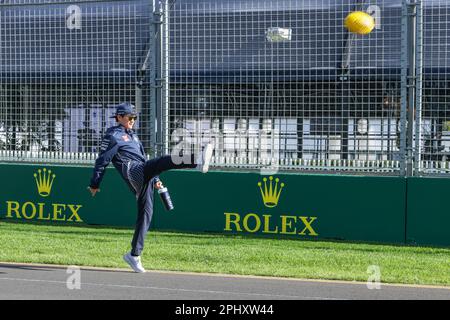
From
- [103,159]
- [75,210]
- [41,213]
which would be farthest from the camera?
[41,213]

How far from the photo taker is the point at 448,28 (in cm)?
1359

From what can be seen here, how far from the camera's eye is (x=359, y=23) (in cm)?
1341

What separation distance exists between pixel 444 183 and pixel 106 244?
4.78 metres

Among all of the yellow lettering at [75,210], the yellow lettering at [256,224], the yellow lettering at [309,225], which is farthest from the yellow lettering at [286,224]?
the yellow lettering at [75,210]

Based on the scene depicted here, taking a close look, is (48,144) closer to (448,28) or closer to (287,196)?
(287,196)

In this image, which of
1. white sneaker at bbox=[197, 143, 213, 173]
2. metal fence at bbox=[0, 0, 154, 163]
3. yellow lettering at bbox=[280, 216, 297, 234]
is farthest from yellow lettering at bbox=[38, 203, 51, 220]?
white sneaker at bbox=[197, 143, 213, 173]

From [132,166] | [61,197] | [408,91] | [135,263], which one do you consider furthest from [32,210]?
[408,91]

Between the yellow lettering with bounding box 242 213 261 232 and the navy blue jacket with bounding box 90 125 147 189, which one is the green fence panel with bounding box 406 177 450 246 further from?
the navy blue jacket with bounding box 90 125 147 189

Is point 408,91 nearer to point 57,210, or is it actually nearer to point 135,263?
point 135,263

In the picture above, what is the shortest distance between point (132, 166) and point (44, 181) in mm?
5811

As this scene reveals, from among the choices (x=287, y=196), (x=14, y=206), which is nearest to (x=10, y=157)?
(x=14, y=206)

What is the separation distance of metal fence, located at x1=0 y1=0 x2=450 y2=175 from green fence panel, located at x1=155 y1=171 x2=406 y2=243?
0.26 meters

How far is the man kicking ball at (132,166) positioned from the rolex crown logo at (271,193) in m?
3.75

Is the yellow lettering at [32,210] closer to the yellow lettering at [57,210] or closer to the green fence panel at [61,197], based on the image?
the green fence panel at [61,197]
